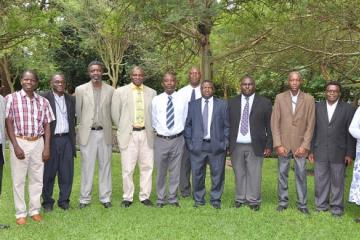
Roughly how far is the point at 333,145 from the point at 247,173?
1363 millimetres

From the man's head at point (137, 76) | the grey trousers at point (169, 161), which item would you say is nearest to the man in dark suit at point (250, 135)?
the grey trousers at point (169, 161)

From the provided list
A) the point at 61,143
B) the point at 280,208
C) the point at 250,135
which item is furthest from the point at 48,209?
the point at 280,208

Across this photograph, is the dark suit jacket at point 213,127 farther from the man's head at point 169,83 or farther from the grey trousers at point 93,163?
the grey trousers at point 93,163

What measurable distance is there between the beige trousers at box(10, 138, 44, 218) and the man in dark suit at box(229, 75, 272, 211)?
289cm

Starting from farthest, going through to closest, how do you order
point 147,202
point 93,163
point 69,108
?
1. point 147,202
2. point 93,163
3. point 69,108

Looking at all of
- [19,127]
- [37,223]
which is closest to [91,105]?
[19,127]

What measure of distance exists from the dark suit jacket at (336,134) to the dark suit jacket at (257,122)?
0.77 metres

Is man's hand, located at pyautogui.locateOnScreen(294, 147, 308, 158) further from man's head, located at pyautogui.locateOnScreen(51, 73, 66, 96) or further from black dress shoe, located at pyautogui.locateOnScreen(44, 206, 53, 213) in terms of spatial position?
black dress shoe, located at pyautogui.locateOnScreen(44, 206, 53, 213)

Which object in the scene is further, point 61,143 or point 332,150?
point 61,143

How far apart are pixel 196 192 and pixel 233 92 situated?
28.3 m

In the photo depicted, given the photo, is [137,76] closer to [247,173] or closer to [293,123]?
[247,173]

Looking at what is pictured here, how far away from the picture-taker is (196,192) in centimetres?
721

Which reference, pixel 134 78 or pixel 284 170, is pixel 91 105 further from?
pixel 284 170

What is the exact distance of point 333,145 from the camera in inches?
264
